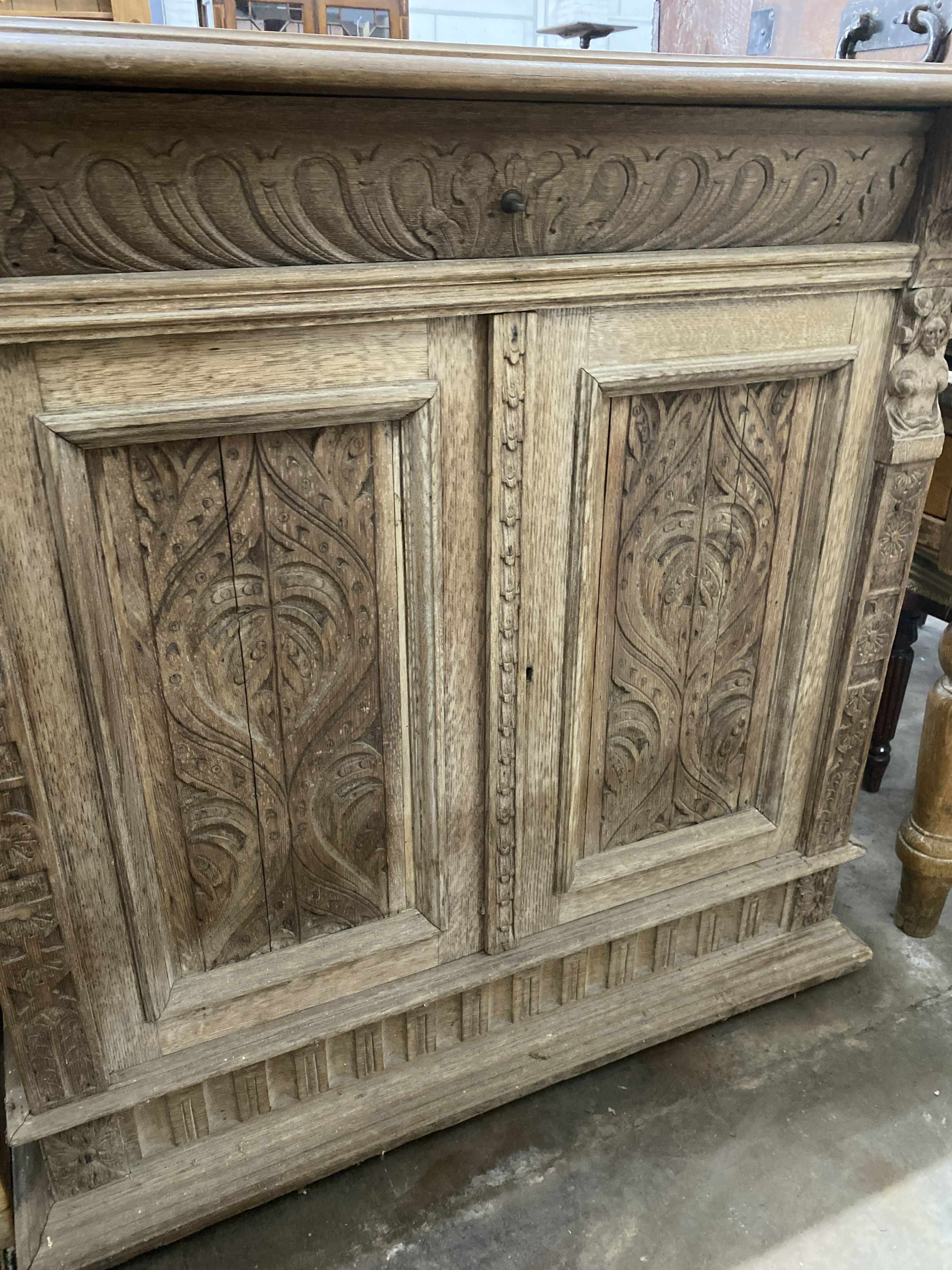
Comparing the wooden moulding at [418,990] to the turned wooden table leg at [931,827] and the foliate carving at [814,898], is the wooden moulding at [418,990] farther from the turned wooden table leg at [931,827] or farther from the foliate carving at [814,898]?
the turned wooden table leg at [931,827]

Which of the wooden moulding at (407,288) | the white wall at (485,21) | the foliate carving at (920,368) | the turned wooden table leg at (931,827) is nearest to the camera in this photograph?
the wooden moulding at (407,288)

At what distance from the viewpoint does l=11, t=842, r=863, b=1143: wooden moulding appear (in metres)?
1.14

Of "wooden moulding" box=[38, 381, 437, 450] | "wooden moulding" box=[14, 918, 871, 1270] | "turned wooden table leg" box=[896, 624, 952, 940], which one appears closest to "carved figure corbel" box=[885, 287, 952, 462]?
"turned wooden table leg" box=[896, 624, 952, 940]

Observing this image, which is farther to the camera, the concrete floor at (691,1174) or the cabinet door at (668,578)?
the concrete floor at (691,1174)

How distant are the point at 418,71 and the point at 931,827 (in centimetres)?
140

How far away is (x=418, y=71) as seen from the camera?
792 mm

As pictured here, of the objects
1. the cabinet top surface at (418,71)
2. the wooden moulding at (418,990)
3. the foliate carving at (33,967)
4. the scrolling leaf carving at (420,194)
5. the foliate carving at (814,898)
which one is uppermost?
the cabinet top surface at (418,71)

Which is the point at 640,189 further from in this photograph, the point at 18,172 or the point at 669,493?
the point at 18,172

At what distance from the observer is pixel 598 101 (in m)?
0.90

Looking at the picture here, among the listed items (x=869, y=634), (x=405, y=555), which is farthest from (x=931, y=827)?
(x=405, y=555)

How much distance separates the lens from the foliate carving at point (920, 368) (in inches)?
46.2

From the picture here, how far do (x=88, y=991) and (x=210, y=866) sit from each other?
0.20 m

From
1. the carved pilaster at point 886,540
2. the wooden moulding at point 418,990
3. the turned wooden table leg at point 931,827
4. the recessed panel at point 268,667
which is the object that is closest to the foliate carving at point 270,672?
the recessed panel at point 268,667

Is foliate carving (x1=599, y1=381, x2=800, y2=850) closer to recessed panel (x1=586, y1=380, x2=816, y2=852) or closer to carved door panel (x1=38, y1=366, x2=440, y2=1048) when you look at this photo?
recessed panel (x1=586, y1=380, x2=816, y2=852)
